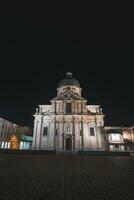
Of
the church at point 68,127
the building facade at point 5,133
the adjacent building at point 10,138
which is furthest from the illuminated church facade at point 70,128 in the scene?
the adjacent building at point 10,138

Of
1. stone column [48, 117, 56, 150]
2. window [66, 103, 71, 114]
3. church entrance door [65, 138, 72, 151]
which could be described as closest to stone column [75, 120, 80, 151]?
→ church entrance door [65, 138, 72, 151]

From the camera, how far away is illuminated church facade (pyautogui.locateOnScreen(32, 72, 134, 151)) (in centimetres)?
3431

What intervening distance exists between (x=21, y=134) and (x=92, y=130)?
2522cm

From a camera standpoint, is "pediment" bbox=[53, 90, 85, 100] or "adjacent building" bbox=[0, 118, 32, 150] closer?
"pediment" bbox=[53, 90, 85, 100]

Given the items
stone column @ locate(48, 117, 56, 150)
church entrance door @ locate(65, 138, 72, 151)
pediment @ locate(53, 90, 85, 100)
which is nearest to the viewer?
stone column @ locate(48, 117, 56, 150)

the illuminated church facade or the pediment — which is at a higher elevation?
the pediment

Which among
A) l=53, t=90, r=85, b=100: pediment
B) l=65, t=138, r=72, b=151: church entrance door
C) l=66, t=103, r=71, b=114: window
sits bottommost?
l=65, t=138, r=72, b=151: church entrance door

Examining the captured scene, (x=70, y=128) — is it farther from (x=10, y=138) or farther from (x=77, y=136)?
(x=10, y=138)

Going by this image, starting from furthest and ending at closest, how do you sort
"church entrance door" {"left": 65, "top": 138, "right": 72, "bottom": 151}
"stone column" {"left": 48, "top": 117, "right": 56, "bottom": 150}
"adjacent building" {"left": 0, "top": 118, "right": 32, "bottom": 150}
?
"adjacent building" {"left": 0, "top": 118, "right": 32, "bottom": 150}, "church entrance door" {"left": 65, "top": 138, "right": 72, "bottom": 151}, "stone column" {"left": 48, "top": 117, "right": 56, "bottom": 150}

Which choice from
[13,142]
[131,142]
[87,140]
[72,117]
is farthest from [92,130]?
[13,142]

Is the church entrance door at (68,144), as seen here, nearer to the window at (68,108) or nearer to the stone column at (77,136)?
the stone column at (77,136)

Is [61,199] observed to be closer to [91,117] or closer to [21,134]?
[91,117]

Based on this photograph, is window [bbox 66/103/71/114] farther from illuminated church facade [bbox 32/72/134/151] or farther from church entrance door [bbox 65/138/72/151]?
church entrance door [bbox 65/138/72/151]

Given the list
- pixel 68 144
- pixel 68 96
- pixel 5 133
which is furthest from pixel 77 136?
pixel 5 133
